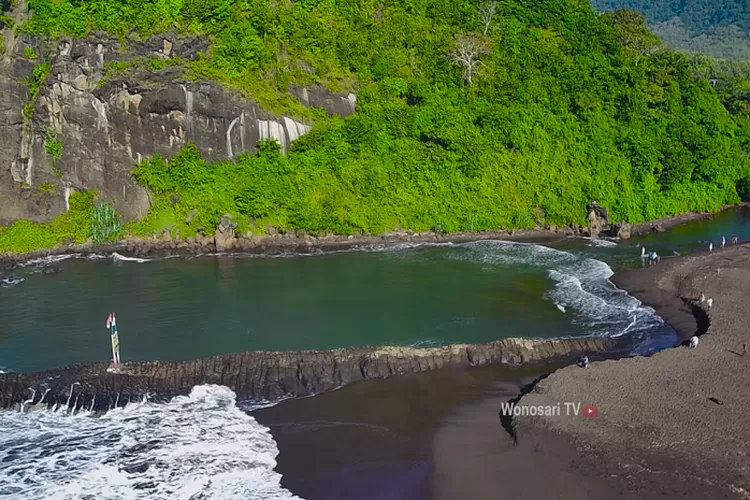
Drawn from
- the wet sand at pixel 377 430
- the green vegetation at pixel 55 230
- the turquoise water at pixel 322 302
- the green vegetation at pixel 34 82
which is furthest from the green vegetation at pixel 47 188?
the wet sand at pixel 377 430

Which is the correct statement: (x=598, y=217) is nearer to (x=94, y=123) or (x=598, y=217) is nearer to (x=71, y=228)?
(x=94, y=123)

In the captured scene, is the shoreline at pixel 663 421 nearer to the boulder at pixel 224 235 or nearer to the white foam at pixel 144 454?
the white foam at pixel 144 454

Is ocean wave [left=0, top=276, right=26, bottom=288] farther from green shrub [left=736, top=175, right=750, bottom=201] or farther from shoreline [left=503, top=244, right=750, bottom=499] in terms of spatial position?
green shrub [left=736, top=175, right=750, bottom=201]

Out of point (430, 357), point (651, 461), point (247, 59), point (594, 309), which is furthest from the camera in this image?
point (247, 59)

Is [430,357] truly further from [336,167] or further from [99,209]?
[99,209]

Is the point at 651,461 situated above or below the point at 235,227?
below

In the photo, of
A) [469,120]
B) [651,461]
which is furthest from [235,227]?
[651,461]
